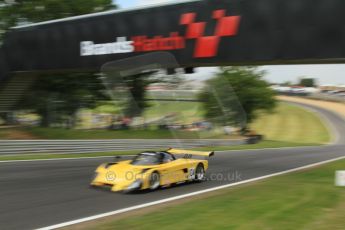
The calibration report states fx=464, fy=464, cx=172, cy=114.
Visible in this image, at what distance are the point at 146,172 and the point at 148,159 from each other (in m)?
0.72

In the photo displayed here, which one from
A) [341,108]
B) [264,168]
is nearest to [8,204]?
[264,168]

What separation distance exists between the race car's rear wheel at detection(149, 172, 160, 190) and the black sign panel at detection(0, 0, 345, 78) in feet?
21.7

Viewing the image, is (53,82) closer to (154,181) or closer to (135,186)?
(154,181)

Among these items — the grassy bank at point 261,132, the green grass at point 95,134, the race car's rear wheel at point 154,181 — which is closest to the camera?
the race car's rear wheel at point 154,181

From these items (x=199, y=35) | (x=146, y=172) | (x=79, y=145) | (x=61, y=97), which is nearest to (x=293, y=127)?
(x=61, y=97)

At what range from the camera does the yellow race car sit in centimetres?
1017

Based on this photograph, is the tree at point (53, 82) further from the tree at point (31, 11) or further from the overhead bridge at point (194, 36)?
the overhead bridge at point (194, 36)

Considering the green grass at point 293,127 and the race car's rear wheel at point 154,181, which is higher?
the race car's rear wheel at point 154,181

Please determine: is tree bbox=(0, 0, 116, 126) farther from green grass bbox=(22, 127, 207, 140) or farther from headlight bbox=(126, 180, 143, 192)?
headlight bbox=(126, 180, 143, 192)

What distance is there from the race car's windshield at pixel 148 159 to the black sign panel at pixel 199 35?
20.1 feet

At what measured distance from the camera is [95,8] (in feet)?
95.6

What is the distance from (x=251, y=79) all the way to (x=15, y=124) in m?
26.4

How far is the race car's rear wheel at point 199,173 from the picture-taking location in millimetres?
12297

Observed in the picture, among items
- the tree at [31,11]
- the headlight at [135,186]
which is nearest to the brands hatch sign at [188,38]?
the headlight at [135,186]
